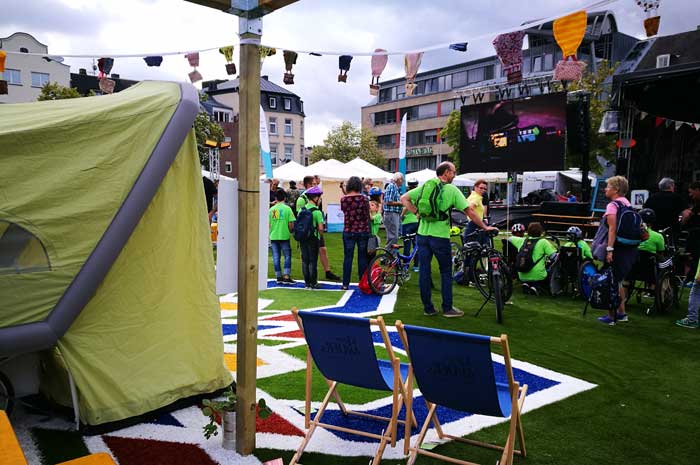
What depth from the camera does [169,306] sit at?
4.05 meters

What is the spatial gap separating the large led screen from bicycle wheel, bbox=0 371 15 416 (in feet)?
40.0

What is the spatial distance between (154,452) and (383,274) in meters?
5.96

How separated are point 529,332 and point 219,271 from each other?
4.66m

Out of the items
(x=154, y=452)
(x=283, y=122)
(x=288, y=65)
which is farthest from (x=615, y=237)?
(x=283, y=122)

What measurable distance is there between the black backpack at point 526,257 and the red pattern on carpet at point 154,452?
6572 mm

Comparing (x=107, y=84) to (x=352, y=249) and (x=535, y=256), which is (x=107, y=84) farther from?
(x=535, y=256)

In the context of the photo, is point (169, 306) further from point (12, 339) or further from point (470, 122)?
point (470, 122)

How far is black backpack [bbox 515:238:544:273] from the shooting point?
8.73m

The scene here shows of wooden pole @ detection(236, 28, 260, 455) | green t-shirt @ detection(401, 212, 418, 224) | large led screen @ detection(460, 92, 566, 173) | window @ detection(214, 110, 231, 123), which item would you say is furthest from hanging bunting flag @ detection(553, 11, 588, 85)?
window @ detection(214, 110, 231, 123)

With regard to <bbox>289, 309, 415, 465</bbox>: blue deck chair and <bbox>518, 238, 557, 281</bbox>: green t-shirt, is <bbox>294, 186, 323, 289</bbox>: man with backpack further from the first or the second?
<bbox>289, 309, 415, 465</bbox>: blue deck chair

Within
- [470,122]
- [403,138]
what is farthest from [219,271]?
[403,138]

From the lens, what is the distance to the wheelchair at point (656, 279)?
24.9 feet

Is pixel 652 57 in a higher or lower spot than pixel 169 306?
higher

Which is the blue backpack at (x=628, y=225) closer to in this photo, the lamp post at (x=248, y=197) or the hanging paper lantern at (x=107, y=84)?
the lamp post at (x=248, y=197)
